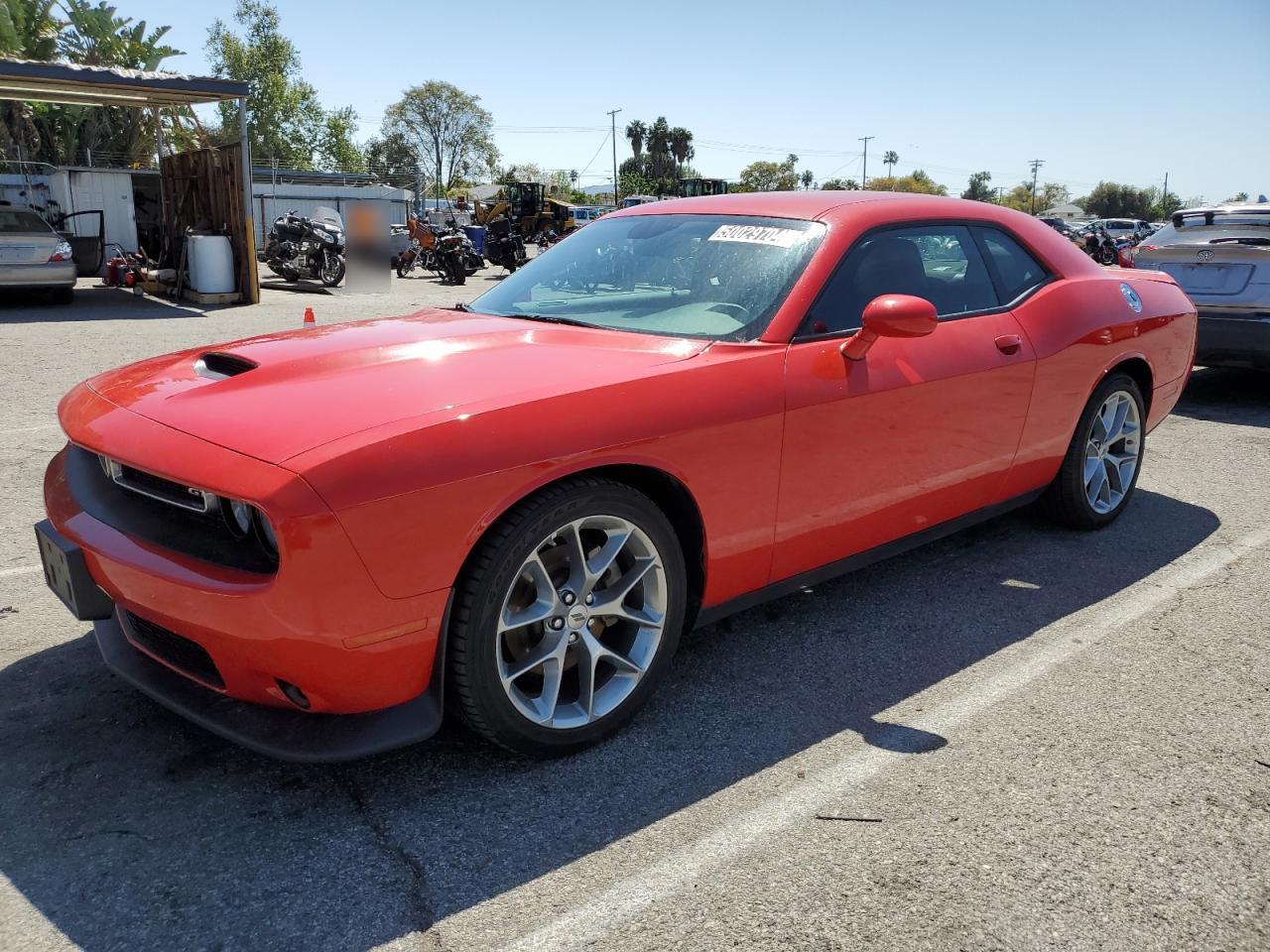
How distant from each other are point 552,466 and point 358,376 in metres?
0.62

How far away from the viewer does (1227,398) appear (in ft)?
26.3

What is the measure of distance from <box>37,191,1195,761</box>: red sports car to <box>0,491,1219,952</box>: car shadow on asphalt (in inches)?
8.4

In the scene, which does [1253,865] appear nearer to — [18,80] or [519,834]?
[519,834]

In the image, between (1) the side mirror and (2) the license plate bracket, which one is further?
(1) the side mirror

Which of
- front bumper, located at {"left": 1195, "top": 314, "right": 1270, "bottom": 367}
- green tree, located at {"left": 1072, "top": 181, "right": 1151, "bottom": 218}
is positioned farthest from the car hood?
green tree, located at {"left": 1072, "top": 181, "right": 1151, "bottom": 218}

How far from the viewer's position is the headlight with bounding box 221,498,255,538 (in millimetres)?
2279

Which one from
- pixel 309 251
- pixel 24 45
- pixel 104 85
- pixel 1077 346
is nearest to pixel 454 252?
pixel 309 251

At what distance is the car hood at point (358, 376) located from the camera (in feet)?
7.48

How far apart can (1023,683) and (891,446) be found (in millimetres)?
864

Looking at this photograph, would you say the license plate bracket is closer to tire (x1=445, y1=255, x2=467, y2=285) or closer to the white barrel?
the white barrel

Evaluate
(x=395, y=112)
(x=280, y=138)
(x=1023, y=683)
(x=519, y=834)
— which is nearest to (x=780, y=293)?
(x=1023, y=683)

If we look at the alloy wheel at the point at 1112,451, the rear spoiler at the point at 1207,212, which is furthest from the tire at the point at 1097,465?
the rear spoiler at the point at 1207,212

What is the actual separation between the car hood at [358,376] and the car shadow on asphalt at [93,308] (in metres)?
11.5

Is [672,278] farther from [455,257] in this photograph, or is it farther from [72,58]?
[72,58]
